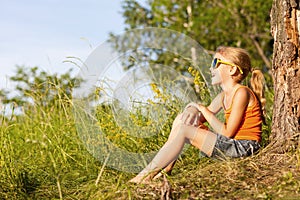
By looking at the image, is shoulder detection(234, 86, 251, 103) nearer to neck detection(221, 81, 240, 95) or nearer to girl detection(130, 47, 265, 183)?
girl detection(130, 47, 265, 183)

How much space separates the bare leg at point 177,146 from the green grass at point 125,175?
0.44 ft

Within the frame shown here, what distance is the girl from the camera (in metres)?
3.90

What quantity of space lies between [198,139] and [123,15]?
15.4 m

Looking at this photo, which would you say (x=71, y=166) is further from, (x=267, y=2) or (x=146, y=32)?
(x=267, y=2)

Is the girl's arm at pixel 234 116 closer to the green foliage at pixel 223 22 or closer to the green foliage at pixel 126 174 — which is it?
the green foliage at pixel 126 174

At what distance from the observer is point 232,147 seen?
13.0ft

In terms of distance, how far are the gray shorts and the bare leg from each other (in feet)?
0.16

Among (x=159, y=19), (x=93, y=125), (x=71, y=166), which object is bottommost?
(x=71, y=166)

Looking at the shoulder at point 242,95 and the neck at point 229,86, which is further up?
the neck at point 229,86

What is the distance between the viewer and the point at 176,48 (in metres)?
4.78

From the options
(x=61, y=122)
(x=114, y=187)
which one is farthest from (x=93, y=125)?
(x=114, y=187)

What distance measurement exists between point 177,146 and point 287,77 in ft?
3.28

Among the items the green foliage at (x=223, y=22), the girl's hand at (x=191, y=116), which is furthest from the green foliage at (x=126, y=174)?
the green foliage at (x=223, y=22)

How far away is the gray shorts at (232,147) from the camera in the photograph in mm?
3973
